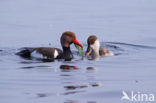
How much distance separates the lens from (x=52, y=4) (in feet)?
82.3

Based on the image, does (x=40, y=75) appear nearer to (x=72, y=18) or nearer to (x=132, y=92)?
(x=132, y=92)

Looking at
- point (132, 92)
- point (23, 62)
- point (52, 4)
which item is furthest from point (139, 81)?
point (52, 4)

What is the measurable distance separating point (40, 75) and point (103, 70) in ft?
5.83

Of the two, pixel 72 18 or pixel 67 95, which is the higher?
pixel 72 18

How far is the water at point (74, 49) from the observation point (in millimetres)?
9500

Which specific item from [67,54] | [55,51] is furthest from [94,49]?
[55,51]

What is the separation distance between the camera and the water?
31.2ft

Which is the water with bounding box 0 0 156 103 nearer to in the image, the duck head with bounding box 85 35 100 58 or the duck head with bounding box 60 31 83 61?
the duck head with bounding box 60 31 83 61

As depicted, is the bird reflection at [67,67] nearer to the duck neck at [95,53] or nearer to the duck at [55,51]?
the duck at [55,51]

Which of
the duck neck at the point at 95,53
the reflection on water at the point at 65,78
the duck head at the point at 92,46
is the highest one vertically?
the duck head at the point at 92,46

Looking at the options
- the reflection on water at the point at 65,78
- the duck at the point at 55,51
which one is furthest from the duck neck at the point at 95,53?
the reflection on water at the point at 65,78

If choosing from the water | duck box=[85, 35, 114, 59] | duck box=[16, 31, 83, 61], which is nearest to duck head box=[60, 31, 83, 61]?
duck box=[16, 31, 83, 61]

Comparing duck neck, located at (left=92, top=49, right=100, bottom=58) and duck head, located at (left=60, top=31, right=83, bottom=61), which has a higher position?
duck head, located at (left=60, top=31, right=83, bottom=61)

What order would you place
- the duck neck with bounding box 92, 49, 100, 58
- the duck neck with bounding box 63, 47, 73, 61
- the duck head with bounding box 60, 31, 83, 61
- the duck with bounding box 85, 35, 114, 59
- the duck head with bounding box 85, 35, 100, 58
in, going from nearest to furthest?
the duck neck with bounding box 63, 47, 73, 61
the duck head with bounding box 60, 31, 83, 61
the duck neck with bounding box 92, 49, 100, 58
the duck with bounding box 85, 35, 114, 59
the duck head with bounding box 85, 35, 100, 58
